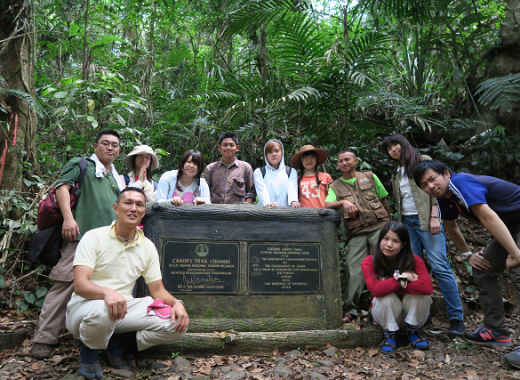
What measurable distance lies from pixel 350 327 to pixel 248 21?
5.15 metres

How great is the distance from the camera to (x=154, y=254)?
3.06 m

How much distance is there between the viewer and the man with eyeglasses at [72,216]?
332 centimetres

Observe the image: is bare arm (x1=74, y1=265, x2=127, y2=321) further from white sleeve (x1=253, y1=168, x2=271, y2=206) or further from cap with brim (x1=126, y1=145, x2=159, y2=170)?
white sleeve (x1=253, y1=168, x2=271, y2=206)

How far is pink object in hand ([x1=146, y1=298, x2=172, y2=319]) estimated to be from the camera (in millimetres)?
2871

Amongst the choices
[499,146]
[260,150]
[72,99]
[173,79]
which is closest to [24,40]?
[72,99]

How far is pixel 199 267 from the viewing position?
12.4 ft

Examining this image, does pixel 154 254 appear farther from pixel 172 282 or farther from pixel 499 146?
pixel 499 146

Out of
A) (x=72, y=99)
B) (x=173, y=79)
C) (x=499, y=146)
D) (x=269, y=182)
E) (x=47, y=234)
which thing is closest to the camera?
(x=47, y=234)

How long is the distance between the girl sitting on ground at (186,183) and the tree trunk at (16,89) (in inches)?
73.6

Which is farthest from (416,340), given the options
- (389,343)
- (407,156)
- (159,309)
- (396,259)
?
(159,309)

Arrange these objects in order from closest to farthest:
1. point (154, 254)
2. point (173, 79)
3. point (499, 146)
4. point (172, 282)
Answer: point (154, 254)
point (172, 282)
point (499, 146)
point (173, 79)

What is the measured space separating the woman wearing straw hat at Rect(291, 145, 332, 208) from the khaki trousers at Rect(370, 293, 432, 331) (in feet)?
4.40

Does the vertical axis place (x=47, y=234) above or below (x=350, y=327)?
above

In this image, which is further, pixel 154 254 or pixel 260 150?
pixel 260 150
